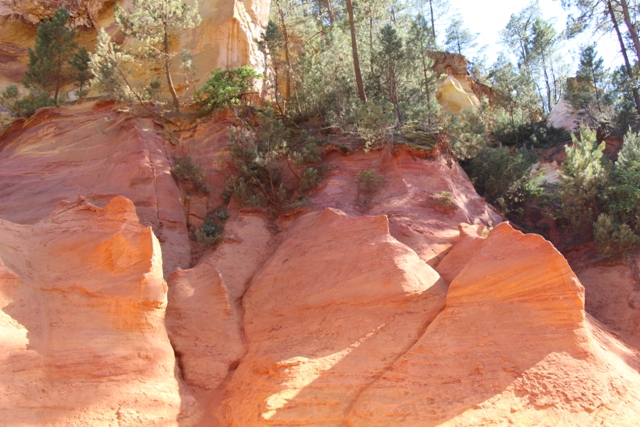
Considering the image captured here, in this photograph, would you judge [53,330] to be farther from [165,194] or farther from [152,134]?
[152,134]

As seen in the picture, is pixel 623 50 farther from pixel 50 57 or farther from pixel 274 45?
pixel 50 57

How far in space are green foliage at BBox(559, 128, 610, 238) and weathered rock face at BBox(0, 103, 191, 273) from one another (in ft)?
33.2

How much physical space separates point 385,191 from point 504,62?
99.4 feet

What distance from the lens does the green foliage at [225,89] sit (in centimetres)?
1628

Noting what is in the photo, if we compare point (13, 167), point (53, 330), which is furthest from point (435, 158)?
point (13, 167)

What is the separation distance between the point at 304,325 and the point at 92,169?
8.35 meters

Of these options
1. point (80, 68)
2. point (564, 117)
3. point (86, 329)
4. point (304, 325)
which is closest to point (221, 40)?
point (80, 68)

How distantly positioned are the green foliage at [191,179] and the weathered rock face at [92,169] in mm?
236

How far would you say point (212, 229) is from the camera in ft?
41.2

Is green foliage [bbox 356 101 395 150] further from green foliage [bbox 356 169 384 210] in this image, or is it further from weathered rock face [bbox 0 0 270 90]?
weathered rock face [bbox 0 0 270 90]

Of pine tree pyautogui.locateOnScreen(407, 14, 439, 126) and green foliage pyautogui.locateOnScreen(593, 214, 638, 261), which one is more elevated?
pine tree pyautogui.locateOnScreen(407, 14, 439, 126)

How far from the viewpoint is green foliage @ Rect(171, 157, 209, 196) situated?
45.4 ft

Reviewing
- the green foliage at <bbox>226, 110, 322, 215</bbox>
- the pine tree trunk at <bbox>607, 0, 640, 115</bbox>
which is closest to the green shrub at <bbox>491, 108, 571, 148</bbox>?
the pine tree trunk at <bbox>607, 0, 640, 115</bbox>

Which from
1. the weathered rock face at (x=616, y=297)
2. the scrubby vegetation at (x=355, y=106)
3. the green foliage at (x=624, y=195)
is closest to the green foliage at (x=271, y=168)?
the scrubby vegetation at (x=355, y=106)
